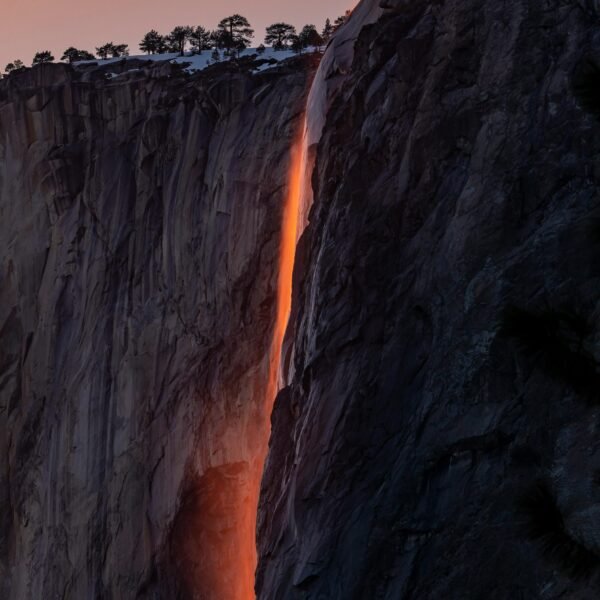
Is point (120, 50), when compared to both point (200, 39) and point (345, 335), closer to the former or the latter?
point (200, 39)

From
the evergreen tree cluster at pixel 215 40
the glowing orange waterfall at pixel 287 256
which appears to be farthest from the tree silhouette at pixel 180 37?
the glowing orange waterfall at pixel 287 256

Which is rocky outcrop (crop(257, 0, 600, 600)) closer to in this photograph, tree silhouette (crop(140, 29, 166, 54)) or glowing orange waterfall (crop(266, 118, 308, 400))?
glowing orange waterfall (crop(266, 118, 308, 400))

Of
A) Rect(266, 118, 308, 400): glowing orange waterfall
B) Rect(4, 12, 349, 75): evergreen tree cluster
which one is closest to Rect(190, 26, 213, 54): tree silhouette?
Rect(4, 12, 349, 75): evergreen tree cluster

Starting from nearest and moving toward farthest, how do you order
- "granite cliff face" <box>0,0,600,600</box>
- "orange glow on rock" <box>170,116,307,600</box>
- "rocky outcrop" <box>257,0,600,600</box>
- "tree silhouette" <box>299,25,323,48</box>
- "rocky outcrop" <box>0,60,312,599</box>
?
"rocky outcrop" <box>257,0,600,600</box> → "granite cliff face" <box>0,0,600,600</box> → "orange glow on rock" <box>170,116,307,600</box> → "rocky outcrop" <box>0,60,312,599</box> → "tree silhouette" <box>299,25,323,48</box>

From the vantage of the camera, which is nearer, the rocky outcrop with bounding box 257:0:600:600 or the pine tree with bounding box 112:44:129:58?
the rocky outcrop with bounding box 257:0:600:600

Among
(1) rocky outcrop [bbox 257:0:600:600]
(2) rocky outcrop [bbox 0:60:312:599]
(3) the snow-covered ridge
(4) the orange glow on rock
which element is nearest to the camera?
(1) rocky outcrop [bbox 257:0:600:600]

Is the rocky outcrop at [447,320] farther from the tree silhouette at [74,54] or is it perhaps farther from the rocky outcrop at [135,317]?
the tree silhouette at [74,54]
